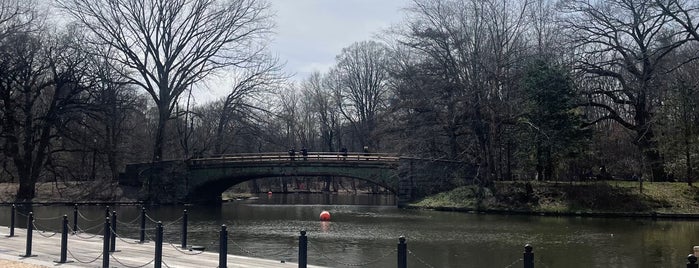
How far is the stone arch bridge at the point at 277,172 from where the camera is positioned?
1682 inches

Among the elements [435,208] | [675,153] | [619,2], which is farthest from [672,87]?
[435,208]

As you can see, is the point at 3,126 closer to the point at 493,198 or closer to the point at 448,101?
the point at 448,101

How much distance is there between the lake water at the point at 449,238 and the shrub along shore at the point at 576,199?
216cm

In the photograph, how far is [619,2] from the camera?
1512 inches

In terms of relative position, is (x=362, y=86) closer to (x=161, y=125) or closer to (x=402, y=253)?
(x=161, y=125)

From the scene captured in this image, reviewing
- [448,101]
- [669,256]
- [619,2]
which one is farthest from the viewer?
[448,101]

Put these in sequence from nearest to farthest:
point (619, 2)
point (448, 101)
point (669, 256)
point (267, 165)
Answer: point (669, 256) < point (619, 2) < point (448, 101) < point (267, 165)

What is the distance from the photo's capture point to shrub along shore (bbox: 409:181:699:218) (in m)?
34.1

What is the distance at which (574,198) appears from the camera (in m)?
36.8

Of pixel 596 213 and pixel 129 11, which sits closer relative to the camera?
pixel 596 213

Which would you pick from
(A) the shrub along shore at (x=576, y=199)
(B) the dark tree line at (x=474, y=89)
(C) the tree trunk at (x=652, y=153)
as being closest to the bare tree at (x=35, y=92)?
(B) the dark tree line at (x=474, y=89)

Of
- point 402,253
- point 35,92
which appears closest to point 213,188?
point 35,92

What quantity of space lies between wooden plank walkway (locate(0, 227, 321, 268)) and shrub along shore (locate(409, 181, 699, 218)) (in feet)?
79.4

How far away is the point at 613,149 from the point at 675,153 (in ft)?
30.4
